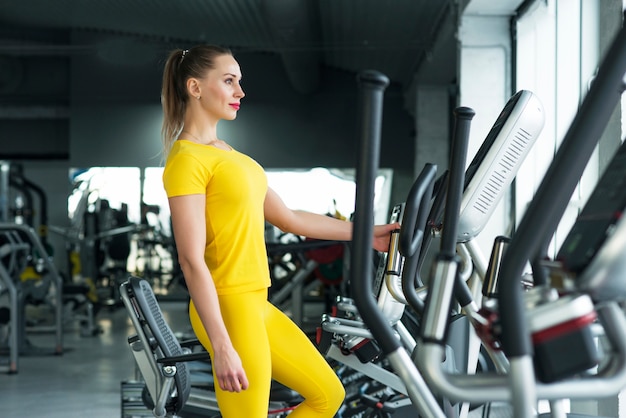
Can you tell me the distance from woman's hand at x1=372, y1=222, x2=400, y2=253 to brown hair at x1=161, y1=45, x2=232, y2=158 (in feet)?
1.78

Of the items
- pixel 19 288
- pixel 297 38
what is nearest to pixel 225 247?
pixel 19 288

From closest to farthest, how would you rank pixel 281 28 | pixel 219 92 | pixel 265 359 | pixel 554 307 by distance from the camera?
pixel 554 307 < pixel 265 359 < pixel 219 92 < pixel 281 28

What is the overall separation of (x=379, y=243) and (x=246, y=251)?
363 millimetres

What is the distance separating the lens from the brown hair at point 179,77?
1957mm

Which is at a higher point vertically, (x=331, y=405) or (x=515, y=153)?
(x=515, y=153)

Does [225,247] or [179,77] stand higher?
[179,77]

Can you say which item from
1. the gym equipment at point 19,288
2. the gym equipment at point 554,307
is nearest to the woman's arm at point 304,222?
the gym equipment at point 554,307

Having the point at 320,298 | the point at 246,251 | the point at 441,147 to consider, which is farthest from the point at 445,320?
the point at 320,298

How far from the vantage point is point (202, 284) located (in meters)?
1.71

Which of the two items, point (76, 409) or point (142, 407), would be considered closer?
point (142, 407)

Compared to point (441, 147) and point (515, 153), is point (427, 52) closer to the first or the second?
point (441, 147)

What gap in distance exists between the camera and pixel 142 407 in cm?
379

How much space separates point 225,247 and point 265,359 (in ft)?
0.86

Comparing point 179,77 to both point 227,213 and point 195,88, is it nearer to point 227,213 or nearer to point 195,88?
point 195,88
